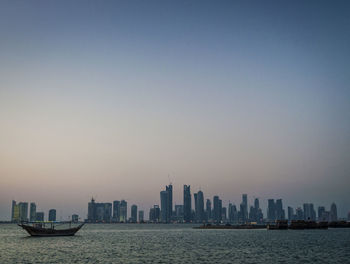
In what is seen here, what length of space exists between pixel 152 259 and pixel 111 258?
9399 mm

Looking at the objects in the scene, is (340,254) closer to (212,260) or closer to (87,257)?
(212,260)

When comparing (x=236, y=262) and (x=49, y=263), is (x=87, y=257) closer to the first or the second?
(x=49, y=263)

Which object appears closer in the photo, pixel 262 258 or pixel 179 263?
pixel 179 263

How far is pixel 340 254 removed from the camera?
89.9 metres

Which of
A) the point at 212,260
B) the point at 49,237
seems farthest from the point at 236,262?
the point at 49,237

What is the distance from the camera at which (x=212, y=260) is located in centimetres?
7738

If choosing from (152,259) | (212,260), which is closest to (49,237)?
(152,259)

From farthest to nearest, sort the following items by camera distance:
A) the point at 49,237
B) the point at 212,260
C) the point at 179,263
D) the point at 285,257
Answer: the point at 49,237
the point at 285,257
the point at 212,260
the point at 179,263

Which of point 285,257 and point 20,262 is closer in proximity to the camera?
point 20,262

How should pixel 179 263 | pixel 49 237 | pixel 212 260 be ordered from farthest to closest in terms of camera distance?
pixel 49 237
pixel 212 260
pixel 179 263

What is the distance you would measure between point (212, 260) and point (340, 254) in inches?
1384

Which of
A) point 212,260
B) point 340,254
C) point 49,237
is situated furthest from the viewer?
point 49,237

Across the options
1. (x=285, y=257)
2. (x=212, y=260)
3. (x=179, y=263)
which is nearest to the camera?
(x=179, y=263)

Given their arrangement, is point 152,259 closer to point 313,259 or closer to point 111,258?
point 111,258
